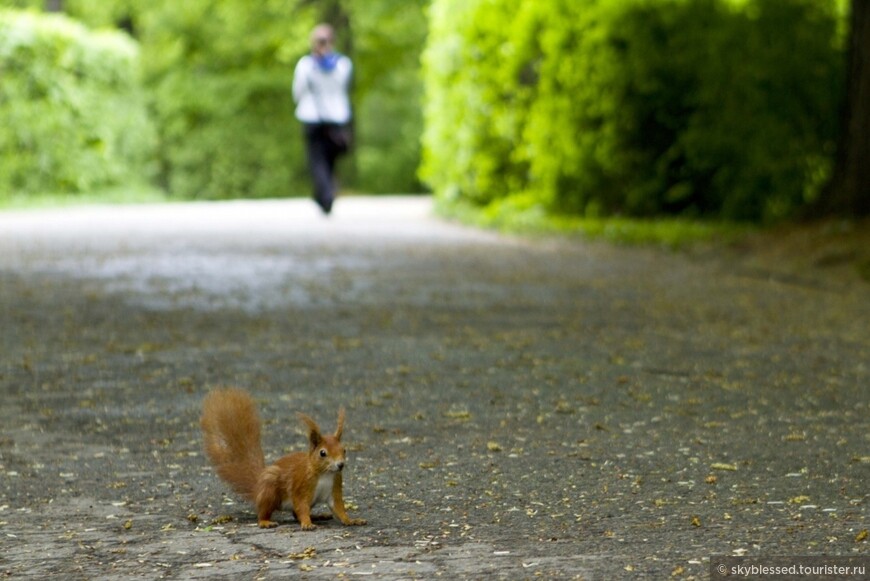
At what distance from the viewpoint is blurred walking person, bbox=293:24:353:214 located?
2067cm

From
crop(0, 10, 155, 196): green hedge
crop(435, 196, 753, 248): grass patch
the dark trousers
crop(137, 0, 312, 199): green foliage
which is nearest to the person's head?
the dark trousers

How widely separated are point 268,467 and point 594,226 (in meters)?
14.6

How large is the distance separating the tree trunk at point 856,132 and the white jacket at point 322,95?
24.2ft

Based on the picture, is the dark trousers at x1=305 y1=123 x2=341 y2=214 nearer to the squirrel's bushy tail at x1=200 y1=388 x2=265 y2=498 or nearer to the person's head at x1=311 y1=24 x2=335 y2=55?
A: the person's head at x1=311 y1=24 x2=335 y2=55

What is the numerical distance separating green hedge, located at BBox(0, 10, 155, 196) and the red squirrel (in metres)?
20.5

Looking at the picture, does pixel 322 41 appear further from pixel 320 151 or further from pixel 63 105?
pixel 63 105

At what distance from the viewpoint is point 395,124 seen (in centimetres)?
4319

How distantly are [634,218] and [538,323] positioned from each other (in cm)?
994

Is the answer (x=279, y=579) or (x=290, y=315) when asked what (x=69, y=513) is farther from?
(x=290, y=315)

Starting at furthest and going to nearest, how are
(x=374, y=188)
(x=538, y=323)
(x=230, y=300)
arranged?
(x=374, y=188)
(x=230, y=300)
(x=538, y=323)

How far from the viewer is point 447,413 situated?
7.14m

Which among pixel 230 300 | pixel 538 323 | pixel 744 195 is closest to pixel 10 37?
pixel 744 195

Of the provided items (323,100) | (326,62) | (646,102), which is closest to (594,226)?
(646,102)

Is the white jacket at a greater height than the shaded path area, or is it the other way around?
the white jacket
